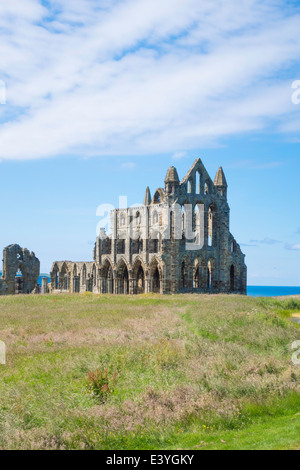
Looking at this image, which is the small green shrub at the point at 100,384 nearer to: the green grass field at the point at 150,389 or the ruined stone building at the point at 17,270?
the green grass field at the point at 150,389

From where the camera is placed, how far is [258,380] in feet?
40.6

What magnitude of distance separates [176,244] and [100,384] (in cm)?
4029

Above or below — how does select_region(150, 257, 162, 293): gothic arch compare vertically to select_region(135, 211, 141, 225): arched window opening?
below

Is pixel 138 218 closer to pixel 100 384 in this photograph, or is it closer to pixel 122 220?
pixel 122 220

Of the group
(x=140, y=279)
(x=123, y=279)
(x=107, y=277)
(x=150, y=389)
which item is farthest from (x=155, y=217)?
(x=150, y=389)

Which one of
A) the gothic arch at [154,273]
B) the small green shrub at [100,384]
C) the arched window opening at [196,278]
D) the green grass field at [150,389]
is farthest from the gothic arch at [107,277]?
the small green shrub at [100,384]

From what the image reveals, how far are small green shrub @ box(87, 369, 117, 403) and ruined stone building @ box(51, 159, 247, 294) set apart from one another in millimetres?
39146

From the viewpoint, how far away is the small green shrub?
11.8 metres

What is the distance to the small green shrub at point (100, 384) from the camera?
11.8m

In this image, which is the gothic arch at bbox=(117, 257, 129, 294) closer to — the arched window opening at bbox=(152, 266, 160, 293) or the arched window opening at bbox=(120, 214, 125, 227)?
the arched window opening at bbox=(152, 266, 160, 293)

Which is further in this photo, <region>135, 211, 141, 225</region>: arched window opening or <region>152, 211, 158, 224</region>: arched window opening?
<region>135, 211, 141, 225</region>: arched window opening

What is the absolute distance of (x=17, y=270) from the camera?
59125mm

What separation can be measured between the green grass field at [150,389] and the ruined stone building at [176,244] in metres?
31.6

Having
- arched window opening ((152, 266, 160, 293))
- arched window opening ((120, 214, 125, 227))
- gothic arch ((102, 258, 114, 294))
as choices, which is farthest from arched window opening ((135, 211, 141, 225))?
gothic arch ((102, 258, 114, 294))
